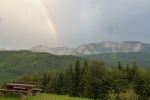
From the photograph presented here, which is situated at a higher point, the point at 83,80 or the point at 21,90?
the point at 21,90

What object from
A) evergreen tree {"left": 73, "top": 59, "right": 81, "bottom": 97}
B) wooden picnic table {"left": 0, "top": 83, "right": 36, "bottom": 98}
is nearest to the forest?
evergreen tree {"left": 73, "top": 59, "right": 81, "bottom": 97}

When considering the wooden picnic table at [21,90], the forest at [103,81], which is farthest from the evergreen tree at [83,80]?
the wooden picnic table at [21,90]

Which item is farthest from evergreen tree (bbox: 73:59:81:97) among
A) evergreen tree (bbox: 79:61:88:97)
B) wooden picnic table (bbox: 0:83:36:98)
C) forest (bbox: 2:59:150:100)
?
wooden picnic table (bbox: 0:83:36:98)

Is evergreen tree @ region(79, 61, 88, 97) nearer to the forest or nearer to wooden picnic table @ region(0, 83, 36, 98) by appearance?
the forest

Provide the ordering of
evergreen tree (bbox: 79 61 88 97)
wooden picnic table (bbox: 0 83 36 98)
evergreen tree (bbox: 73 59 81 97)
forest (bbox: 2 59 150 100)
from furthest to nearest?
1. evergreen tree (bbox: 73 59 81 97)
2. evergreen tree (bbox: 79 61 88 97)
3. forest (bbox: 2 59 150 100)
4. wooden picnic table (bbox: 0 83 36 98)

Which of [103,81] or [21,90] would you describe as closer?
[21,90]

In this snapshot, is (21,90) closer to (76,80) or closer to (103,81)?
(103,81)

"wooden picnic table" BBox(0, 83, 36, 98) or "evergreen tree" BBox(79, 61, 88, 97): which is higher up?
"wooden picnic table" BBox(0, 83, 36, 98)

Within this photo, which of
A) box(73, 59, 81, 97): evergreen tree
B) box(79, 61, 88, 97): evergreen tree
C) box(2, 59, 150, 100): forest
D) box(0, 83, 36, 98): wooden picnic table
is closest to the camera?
box(0, 83, 36, 98): wooden picnic table

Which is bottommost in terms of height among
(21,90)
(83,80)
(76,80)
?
(76,80)

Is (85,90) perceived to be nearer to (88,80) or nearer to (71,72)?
(88,80)

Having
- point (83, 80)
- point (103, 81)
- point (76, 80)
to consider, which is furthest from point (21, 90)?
point (76, 80)

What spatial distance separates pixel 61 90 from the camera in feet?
191

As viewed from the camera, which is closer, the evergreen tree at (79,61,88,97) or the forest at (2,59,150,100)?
the forest at (2,59,150,100)
